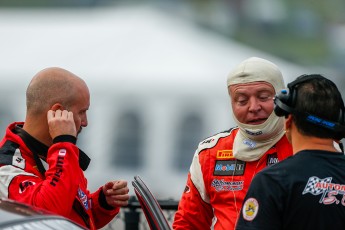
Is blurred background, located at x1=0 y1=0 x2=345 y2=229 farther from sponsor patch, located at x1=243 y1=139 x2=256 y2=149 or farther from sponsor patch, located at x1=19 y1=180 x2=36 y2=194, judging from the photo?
sponsor patch, located at x1=19 y1=180 x2=36 y2=194

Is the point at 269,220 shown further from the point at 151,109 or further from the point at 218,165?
the point at 151,109

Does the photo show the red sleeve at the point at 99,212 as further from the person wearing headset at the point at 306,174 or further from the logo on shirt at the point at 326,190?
the logo on shirt at the point at 326,190

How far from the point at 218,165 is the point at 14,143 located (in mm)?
944

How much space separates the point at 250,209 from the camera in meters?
3.58

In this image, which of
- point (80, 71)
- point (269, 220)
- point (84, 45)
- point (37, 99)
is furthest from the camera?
point (84, 45)

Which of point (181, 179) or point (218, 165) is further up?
point (218, 165)

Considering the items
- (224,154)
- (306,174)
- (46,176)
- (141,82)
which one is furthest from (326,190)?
(141,82)

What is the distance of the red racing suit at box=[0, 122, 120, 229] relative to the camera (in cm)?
405

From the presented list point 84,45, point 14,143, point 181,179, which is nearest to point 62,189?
point 14,143

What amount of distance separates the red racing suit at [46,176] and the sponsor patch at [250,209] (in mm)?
847

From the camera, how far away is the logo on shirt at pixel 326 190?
3.55 meters

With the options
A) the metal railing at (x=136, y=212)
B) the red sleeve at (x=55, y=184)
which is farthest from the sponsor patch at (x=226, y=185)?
the metal railing at (x=136, y=212)

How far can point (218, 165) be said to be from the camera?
4.59 metres

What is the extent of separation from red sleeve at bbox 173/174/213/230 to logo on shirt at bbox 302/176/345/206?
1.14 meters
